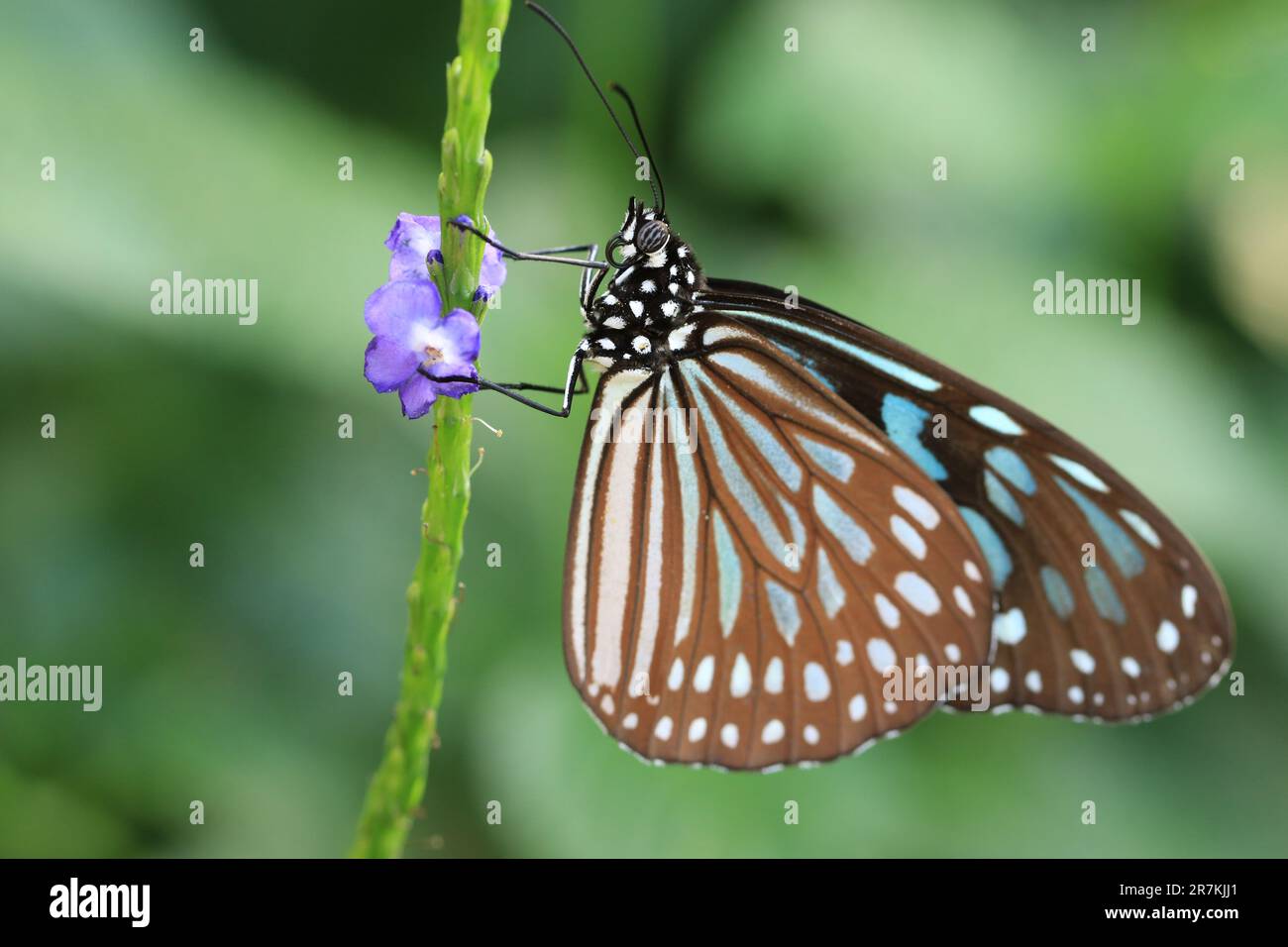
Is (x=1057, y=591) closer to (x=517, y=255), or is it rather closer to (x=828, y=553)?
(x=828, y=553)

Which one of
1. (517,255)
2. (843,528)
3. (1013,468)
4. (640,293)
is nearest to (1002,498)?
(1013,468)

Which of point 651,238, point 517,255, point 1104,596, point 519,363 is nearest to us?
point 517,255

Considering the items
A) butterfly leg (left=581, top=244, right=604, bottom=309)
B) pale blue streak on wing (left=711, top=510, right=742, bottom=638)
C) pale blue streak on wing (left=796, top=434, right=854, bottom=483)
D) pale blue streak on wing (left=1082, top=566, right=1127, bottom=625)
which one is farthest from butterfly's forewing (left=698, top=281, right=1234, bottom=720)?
pale blue streak on wing (left=711, top=510, right=742, bottom=638)

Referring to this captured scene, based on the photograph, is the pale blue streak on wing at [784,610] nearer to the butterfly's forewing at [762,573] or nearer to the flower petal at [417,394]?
the butterfly's forewing at [762,573]

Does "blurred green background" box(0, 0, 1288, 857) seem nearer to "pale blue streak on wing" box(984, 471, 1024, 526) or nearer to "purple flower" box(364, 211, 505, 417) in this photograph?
"pale blue streak on wing" box(984, 471, 1024, 526)

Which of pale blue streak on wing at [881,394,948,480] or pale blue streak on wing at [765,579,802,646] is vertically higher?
pale blue streak on wing at [881,394,948,480]
